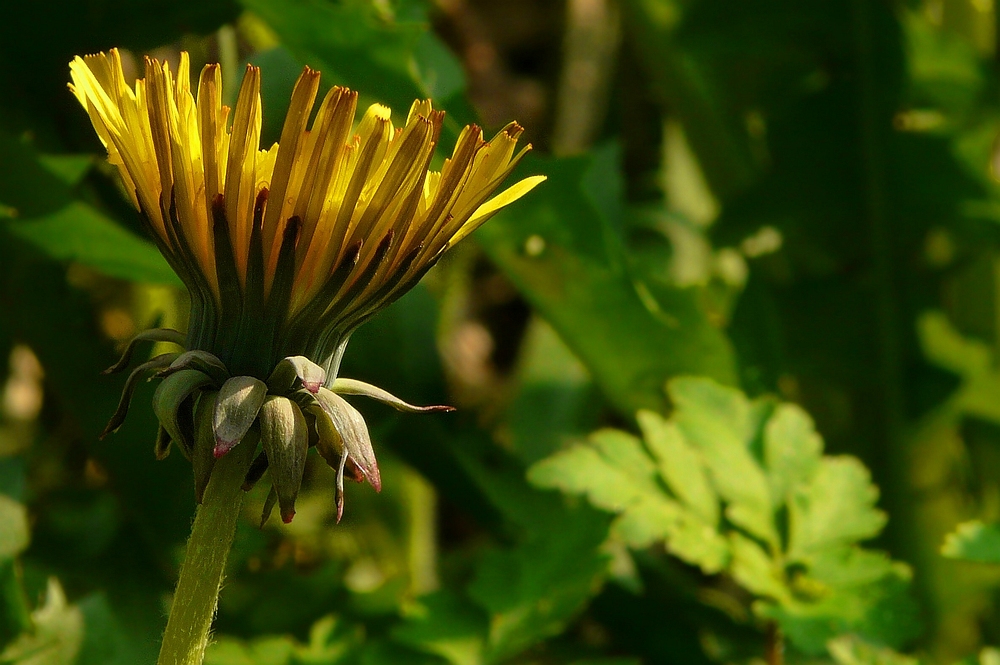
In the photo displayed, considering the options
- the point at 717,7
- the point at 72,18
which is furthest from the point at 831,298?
the point at 72,18

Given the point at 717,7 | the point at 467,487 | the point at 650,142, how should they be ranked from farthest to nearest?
the point at 650,142 < the point at 717,7 < the point at 467,487

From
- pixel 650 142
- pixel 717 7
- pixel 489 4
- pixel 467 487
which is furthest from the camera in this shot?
pixel 489 4

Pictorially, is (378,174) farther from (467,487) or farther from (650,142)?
(650,142)

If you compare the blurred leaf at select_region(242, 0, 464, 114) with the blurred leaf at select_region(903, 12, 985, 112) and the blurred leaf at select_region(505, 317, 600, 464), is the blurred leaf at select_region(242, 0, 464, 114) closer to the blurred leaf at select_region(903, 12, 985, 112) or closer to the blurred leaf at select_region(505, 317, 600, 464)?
the blurred leaf at select_region(505, 317, 600, 464)

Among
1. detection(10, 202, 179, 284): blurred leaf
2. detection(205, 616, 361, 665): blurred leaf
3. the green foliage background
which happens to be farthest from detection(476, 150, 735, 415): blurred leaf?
detection(205, 616, 361, 665): blurred leaf

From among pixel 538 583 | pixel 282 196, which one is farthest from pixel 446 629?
pixel 282 196

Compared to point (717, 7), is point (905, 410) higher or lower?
lower
